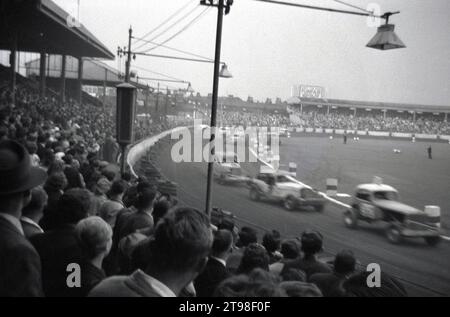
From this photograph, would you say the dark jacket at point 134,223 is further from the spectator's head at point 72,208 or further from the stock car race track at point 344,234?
the stock car race track at point 344,234

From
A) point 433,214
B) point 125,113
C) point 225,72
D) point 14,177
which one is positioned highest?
point 225,72

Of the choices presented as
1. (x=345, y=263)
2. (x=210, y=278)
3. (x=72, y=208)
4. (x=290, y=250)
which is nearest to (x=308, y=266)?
(x=290, y=250)

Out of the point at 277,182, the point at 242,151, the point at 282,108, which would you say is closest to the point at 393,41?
the point at 277,182

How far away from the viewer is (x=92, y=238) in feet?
10.9

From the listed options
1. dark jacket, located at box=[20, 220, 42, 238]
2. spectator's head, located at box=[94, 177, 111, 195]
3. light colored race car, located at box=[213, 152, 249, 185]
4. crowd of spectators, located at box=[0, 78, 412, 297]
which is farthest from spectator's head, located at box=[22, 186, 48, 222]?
light colored race car, located at box=[213, 152, 249, 185]

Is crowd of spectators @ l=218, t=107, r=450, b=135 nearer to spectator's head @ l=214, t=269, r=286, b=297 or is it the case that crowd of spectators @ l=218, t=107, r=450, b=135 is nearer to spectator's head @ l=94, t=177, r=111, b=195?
spectator's head @ l=94, t=177, r=111, b=195

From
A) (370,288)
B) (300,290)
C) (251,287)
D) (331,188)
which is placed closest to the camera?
(251,287)

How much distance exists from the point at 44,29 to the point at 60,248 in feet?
70.8

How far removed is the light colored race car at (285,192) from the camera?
600 inches

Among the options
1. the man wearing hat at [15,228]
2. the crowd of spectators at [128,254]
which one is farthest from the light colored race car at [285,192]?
the man wearing hat at [15,228]

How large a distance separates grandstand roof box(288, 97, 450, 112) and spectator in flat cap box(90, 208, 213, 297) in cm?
8078

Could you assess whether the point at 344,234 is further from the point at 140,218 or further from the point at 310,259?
the point at 140,218

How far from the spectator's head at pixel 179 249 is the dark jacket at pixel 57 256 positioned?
111cm
